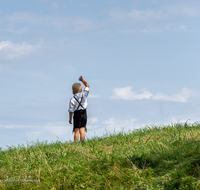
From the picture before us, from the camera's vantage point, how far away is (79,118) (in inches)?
382

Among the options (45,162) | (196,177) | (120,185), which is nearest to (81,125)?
(45,162)

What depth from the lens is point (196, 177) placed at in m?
4.80

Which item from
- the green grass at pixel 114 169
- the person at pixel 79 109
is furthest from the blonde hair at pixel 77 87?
the green grass at pixel 114 169

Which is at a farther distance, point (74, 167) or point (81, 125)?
point (81, 125)

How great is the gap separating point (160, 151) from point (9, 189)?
142 inches

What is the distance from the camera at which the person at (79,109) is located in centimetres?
967

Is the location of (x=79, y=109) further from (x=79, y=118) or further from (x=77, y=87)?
(x=77, y=87)

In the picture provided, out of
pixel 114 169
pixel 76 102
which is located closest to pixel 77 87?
pixel 76 102

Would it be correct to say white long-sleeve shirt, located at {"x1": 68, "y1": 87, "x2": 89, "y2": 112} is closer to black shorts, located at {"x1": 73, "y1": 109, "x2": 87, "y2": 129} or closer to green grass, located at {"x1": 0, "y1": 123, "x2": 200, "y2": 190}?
black shorts, located at {"x1": 73, "y1": 109, "x2": 87, "y2": 129}

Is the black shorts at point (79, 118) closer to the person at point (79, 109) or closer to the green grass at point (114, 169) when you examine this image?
the person at point (79, 109)

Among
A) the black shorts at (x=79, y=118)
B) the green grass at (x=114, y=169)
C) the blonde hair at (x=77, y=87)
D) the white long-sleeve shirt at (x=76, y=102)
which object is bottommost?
the green grass at (x=114, y=169)

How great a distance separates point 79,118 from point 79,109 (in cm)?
34

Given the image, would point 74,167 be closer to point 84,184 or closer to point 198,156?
point 84,184

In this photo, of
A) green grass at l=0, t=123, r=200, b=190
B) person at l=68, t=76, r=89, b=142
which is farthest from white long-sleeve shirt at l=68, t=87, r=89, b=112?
green grass at l=0, t=123, r=200, b=190
